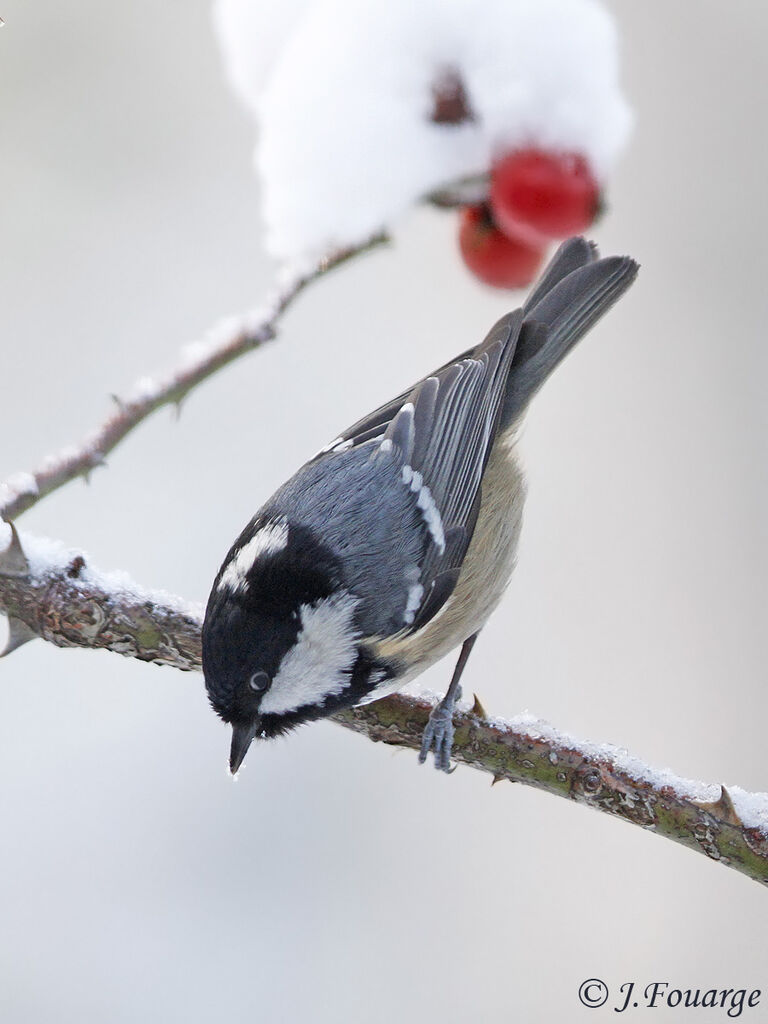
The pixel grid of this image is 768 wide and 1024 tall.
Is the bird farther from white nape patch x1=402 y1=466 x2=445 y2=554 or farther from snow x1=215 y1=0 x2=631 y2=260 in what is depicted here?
snow x1=215 y1=0 x2=631 y2=260

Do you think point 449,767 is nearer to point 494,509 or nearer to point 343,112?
point 494,509

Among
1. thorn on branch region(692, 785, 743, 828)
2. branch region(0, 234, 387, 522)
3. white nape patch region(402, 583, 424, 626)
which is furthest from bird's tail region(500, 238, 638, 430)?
branch region(0, 234, 387, 522)

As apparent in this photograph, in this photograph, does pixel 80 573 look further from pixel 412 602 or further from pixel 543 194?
pixel 543 194

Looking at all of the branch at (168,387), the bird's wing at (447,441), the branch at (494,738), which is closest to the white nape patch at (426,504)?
the bird's wing at (447,441)

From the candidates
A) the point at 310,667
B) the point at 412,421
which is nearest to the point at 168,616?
the point at 310,667

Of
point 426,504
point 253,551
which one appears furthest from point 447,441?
point 253,551
